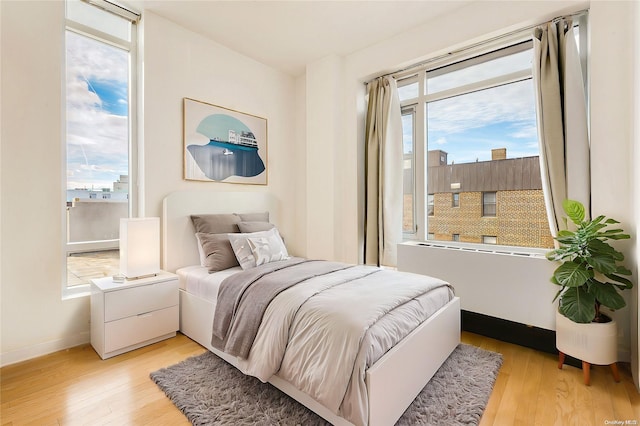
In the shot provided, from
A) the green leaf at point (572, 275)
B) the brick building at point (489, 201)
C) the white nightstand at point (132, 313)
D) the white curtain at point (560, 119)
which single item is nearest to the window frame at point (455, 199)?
the brick building at point (489, 201)

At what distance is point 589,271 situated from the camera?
1910 mm

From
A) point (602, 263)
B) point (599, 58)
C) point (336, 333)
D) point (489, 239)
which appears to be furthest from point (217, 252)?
point (599, 58)

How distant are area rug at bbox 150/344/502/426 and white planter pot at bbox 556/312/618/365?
0.48 m

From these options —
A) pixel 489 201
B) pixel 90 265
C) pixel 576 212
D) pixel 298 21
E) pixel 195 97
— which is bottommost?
pixel 90 265

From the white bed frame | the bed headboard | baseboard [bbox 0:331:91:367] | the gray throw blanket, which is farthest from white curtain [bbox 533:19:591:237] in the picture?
baseboard [bbox 0:331:91:367]

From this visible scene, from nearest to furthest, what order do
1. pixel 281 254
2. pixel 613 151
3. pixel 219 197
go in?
pixel 613 151 < pixel 281 254 < pixel 219 197

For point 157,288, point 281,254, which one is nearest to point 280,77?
point 281,254

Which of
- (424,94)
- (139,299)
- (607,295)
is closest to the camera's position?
(607,295)

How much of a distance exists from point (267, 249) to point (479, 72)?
2.64 meters

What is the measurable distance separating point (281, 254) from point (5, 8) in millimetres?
2704

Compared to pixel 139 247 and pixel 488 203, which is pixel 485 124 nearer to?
pixel 488 203

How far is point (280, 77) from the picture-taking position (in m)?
4.04

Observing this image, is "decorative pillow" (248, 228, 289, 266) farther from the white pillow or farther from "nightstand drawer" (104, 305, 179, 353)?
"nightstand drawer" (104, 305, 179, 353)

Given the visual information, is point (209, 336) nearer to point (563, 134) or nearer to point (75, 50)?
point (75, 50)
